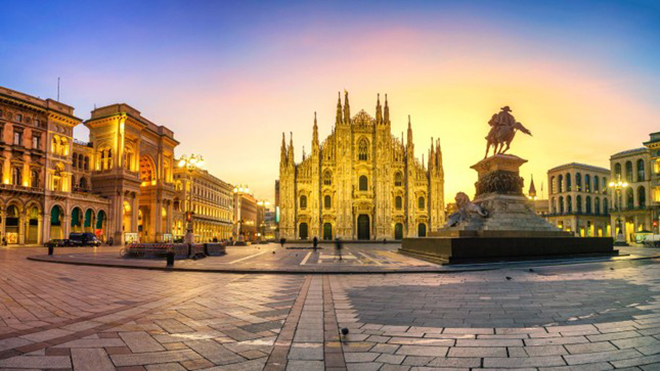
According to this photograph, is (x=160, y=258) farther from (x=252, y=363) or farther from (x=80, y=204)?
(x=80, y=204)

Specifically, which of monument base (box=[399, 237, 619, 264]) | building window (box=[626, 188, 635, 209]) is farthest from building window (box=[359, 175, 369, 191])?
monument base (box=[399, 237, 619, 264])

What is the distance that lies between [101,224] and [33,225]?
337 inches

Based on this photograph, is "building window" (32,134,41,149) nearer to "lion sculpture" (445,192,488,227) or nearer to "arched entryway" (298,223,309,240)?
"arched entryway" (298,223,309,240)

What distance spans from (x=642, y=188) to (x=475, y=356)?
6664cm

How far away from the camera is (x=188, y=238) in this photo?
22094mm

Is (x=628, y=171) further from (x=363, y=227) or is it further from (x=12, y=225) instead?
(x=12, y=225)

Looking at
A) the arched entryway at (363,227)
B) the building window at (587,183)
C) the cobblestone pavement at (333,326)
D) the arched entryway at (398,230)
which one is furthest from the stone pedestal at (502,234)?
the building window at (587,183)

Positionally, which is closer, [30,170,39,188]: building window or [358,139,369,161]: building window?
[30,170,39,188]: building window

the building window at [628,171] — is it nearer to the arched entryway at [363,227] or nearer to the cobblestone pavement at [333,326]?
the arched entryway at [363,227]

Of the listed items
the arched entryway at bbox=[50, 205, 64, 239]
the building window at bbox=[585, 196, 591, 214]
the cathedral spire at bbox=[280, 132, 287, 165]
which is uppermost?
the cathedral spire at bbox=[280, 132, 287, 165]

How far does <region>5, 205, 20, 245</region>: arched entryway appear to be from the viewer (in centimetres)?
4000

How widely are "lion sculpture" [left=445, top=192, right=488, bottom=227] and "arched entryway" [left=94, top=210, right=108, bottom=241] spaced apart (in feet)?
143

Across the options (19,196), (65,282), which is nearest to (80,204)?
(19,196)

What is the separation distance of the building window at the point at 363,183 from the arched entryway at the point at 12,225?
4254cm
